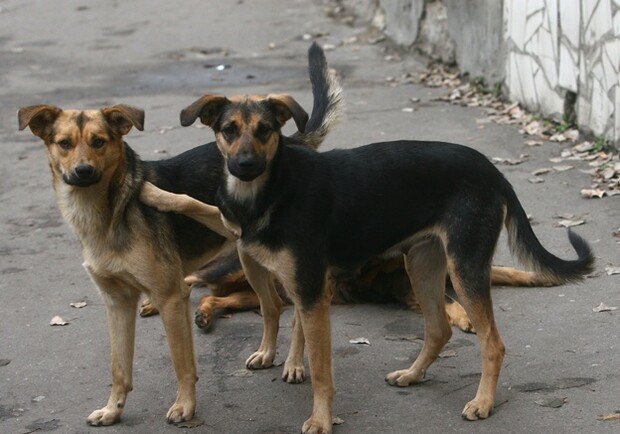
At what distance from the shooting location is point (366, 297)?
23.1 feet

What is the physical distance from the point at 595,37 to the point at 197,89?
598cm

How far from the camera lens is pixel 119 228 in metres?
5.48

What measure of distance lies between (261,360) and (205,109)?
5.55 ft

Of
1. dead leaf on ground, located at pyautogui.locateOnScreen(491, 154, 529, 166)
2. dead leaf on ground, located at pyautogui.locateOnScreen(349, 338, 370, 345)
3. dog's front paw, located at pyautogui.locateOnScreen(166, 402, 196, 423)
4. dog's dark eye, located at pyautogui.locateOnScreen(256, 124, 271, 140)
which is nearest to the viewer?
dog's dark eye, located at pyautogui.locateOnScreen(256, 124, 271, 140)

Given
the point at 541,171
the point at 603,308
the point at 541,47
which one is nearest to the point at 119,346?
the point at 603,308

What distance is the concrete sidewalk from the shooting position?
550 cm

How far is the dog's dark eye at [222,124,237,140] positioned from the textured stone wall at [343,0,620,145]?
16.4ft

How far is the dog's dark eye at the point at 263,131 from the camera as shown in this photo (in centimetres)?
519

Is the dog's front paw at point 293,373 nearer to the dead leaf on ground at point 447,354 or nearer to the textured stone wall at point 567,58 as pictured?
the dead leaf on ground at point 447,354

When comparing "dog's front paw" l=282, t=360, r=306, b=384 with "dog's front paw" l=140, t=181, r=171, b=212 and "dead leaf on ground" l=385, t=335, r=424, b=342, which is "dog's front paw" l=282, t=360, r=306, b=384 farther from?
"dog's front paw" l=140, t=181, r=171, b=212

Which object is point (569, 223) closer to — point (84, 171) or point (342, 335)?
point (342, 335)

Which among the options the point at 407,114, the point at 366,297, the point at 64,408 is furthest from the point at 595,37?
the point at 64,408

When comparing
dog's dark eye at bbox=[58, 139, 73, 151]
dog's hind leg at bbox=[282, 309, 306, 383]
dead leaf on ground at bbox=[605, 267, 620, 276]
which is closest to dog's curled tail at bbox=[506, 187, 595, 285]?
dog's hind leg at bbox=[282, 309, 306, 383]

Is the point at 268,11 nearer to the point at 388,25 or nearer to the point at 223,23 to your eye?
the point at 223,23
